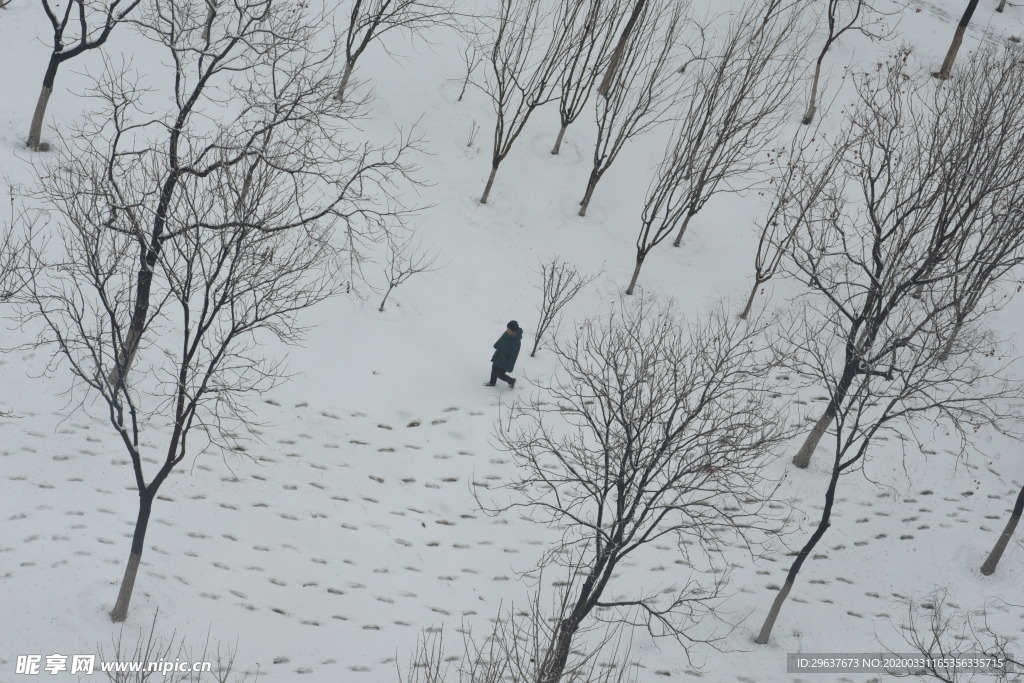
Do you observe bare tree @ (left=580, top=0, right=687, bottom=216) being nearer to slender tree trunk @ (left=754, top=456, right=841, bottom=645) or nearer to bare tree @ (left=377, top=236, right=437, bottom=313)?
bare tree @ (left=377, top=236, right=437, bottom=313)

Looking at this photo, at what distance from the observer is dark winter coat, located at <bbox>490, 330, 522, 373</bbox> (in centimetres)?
1402

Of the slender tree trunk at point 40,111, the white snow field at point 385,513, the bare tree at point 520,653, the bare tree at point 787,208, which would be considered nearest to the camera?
the bare tree at point 520,653

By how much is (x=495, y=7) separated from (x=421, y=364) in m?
12.7

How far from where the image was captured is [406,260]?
1656 centimetres

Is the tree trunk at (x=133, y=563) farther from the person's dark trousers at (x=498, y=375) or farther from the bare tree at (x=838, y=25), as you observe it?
the bare tree at (x=838, y=25)

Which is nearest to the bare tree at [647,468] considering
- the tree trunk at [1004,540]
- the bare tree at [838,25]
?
the tree trunk at [1004,540]

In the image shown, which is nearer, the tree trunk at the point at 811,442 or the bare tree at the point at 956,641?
the bare tree at the point at 956,641

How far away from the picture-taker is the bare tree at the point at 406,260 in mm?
15961

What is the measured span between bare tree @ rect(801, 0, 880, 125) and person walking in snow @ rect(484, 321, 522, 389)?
40.1 feet

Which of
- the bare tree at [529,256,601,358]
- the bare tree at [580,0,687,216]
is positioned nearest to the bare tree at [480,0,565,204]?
the bare tree at [580,0,687,216]

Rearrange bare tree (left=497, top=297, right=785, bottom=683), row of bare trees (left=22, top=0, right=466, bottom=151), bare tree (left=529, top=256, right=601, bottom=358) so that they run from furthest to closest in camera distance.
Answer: bare tree (left=529, top=256, right=601, bottom=358), row of bare trees (left=22, top=0, right=466, bottom=151), bare tree (left=497, top=297, right=785, bottom=683)

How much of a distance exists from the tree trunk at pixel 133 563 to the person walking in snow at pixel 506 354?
21.5 ft

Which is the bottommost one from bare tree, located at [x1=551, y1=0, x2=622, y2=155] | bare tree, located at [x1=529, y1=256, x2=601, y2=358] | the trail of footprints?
the trail of footprints

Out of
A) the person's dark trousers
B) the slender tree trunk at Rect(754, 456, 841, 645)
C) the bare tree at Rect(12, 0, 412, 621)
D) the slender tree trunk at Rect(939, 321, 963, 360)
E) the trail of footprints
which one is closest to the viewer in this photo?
the bare tree at Rect(12, 0, 412, 621)
